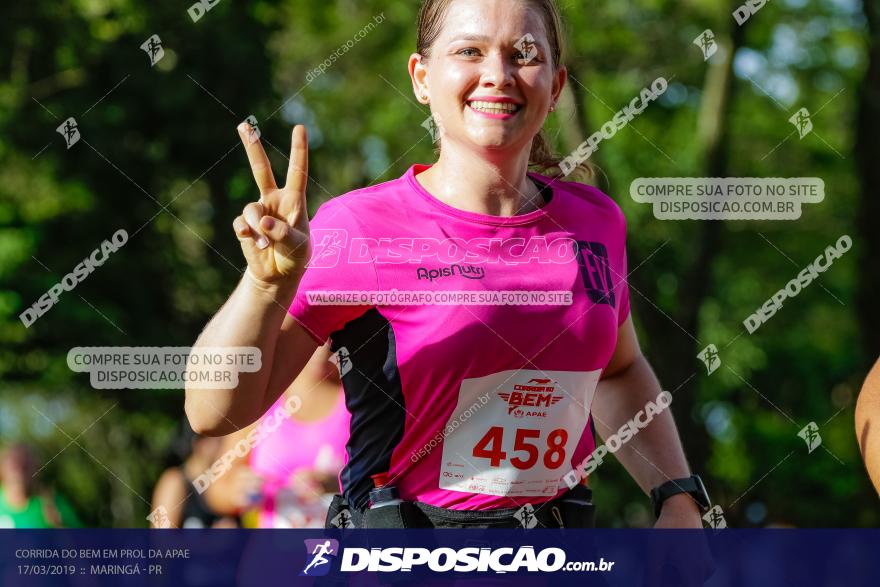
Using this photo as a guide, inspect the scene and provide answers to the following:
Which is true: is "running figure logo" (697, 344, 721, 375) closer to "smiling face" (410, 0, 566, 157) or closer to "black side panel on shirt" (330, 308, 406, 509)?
"smiling face" (410, 0, 566, 157)

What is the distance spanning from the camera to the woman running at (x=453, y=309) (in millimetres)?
2504

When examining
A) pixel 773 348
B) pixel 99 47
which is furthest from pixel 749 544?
pixel 773 348

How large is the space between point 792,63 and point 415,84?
1417cm

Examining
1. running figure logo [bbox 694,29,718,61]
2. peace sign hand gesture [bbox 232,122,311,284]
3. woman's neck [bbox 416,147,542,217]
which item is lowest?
peace sign hand gesture [bbox 232,122,311,284]

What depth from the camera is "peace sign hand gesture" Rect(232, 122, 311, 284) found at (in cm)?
241

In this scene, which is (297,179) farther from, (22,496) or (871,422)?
(22,496)

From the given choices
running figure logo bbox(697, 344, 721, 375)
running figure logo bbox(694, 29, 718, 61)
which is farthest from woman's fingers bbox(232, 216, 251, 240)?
running figure logo bbox(694, 29, 718, 61)

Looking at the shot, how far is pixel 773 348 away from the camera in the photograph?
19812 millimetres

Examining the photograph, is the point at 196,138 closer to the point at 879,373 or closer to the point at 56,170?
the point at 56,170

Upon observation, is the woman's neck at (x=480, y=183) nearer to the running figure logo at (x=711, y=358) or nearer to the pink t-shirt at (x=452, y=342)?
the pink t-shirt at (x=452, y=342)

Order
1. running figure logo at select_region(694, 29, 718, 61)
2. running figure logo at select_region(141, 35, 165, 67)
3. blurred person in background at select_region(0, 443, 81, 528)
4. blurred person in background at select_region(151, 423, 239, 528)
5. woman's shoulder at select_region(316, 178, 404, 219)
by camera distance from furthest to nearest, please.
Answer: running figure logo at select_region(694, 29, 718, 61)
running figure logo at select_region(141, 35, 165, 67)
blurred person in background at select_region(0, 443, 81, 528)
blurred person in background at select_region(151, 423, 239, 528)
woman's shoulder at select_region(316, 178, 404, 219)

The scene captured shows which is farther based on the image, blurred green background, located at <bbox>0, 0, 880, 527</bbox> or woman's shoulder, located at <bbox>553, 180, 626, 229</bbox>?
blurred green background, located at <bbox>0, 0, 880, 527</bbox>

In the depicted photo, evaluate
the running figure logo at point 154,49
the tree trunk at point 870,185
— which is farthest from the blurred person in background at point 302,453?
the tree trunk at point 870,185

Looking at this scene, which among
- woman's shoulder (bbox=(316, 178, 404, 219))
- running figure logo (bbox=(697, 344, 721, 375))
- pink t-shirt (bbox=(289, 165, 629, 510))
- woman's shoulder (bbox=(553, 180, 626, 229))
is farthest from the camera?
running figure logo (bbox=(697, 344, 721, 375))
